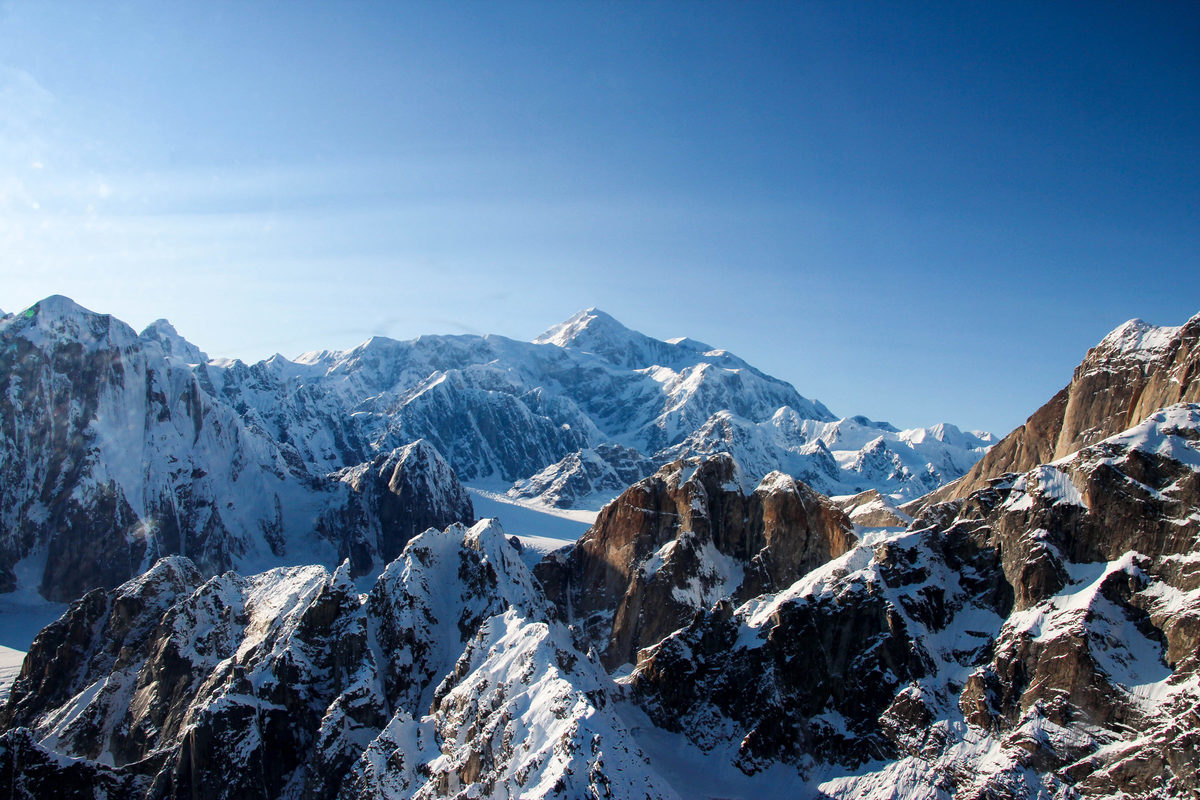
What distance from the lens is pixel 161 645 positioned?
95438mm

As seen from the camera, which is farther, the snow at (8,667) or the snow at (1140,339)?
the snow at (8,667)

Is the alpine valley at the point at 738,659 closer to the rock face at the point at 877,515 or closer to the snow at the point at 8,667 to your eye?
the rock face at the point at 877,515

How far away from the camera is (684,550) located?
112812 mm

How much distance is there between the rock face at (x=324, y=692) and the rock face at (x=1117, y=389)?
70.4 m

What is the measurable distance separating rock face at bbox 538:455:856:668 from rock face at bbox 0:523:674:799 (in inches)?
668

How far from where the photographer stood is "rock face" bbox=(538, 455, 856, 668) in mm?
106125

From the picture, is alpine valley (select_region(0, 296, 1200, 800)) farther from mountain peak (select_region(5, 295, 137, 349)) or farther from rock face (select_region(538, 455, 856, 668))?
mountain peak (select_region(5, 295, 137, 349))

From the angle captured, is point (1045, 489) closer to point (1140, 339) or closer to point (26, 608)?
point (1140, 339)

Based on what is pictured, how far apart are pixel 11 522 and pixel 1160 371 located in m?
222

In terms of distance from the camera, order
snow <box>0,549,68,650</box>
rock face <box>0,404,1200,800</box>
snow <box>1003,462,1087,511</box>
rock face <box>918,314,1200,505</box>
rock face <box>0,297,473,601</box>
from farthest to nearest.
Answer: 1. rock face <box>0,297,473,601</box>
2. snow <box>0,549,68,650</box>
3. rock face <box>918,314,1200,505</box>
4. snow <box>1003,462,1087,511</box>
5. rock face <box>0,404,1200,800</box>

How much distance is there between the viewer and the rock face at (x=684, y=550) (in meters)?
106

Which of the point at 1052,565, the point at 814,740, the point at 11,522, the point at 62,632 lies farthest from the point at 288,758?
the point at 11,522

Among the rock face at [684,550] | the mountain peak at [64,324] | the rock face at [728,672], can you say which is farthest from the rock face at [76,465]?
the rock face at [684,550]

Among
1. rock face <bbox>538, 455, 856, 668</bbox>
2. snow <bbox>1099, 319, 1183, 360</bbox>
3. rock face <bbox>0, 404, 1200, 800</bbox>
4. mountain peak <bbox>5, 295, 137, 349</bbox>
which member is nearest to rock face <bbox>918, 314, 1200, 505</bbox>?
snow <bbox>1099, 319, 1183, 360</bbox>
